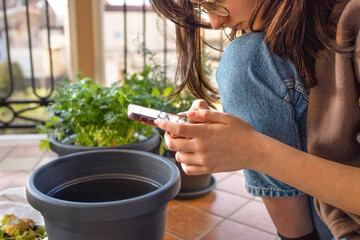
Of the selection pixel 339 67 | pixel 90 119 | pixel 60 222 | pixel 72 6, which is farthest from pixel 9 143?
pixel 339 67

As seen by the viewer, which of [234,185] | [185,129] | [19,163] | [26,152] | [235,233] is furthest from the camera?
[26,152]

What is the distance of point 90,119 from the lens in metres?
1.34

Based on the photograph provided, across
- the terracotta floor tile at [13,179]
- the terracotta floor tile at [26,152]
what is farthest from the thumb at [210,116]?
the terracotta floor tile at [26,152]

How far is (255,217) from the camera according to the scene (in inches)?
56.4

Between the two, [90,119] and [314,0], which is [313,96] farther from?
[90,119]

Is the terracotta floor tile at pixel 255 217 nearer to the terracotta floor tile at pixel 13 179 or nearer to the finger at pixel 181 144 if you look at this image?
the finger at pixel 181 144

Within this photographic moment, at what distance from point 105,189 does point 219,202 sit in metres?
0.64

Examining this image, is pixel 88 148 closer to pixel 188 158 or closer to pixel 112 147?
pixel 112 147

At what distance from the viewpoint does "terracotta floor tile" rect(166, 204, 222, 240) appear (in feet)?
4.37

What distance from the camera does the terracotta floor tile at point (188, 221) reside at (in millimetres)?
1331

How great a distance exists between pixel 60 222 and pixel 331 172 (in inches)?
21.7

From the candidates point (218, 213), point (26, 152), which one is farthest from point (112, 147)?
point (26, 152)

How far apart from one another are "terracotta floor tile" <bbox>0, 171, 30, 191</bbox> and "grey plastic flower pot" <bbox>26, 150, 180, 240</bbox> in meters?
0.82

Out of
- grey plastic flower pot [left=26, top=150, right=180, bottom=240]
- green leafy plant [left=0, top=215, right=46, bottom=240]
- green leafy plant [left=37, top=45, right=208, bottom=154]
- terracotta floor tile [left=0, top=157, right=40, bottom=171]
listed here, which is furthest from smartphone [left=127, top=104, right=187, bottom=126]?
terracotta floor tile [left=0, top=157, right=40, bottom=171]
